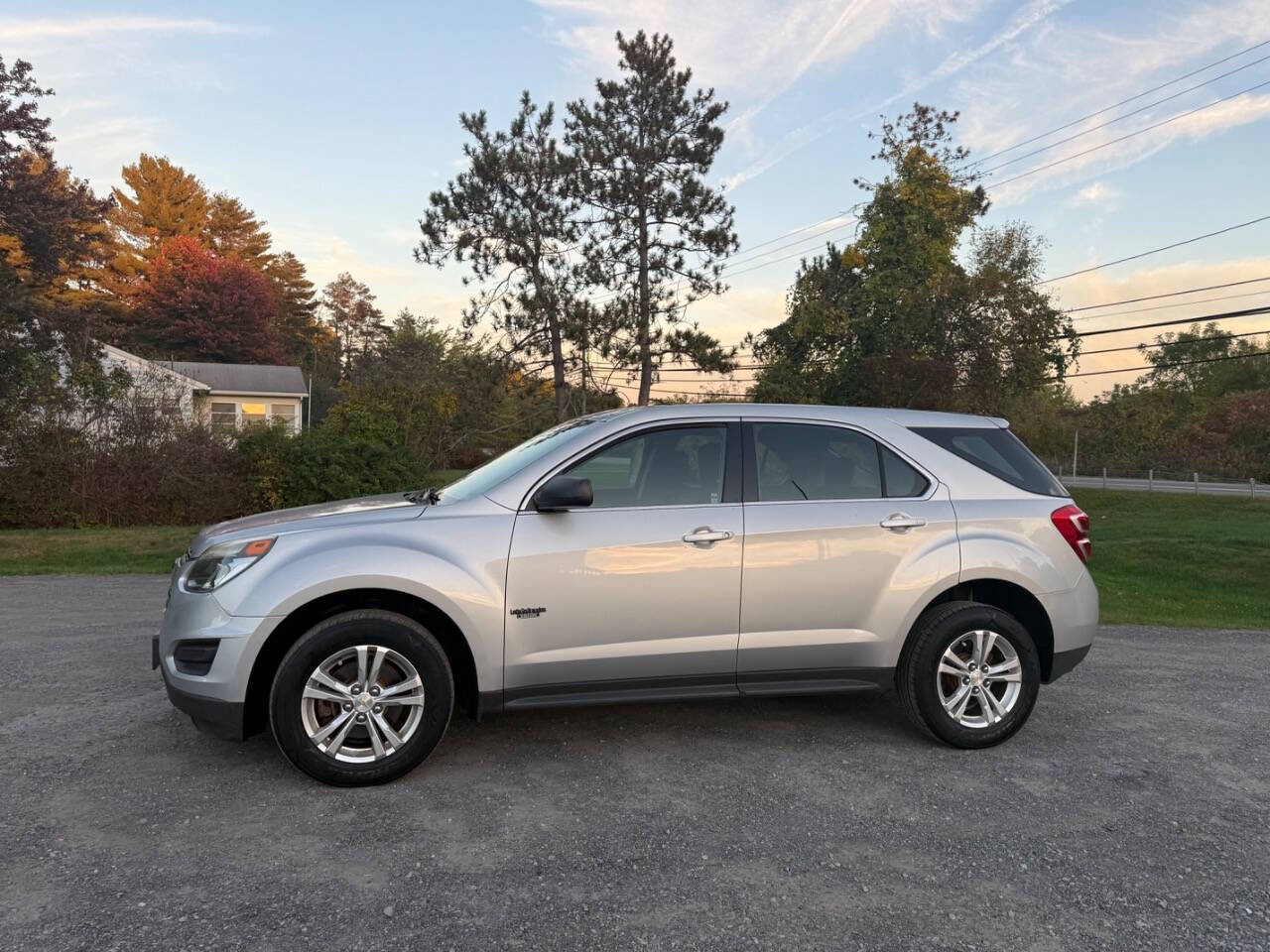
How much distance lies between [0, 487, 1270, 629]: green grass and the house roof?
49.3 feet

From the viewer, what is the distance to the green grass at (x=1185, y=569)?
1055 cm

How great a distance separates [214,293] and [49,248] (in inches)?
711

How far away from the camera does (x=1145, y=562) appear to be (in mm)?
15984

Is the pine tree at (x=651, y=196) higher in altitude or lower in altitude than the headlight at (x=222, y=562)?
higher

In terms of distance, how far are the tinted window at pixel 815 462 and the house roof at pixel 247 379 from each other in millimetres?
31600

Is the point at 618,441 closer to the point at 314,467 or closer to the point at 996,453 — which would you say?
the point at 996,453

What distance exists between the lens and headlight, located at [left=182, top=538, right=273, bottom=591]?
3.84 metres

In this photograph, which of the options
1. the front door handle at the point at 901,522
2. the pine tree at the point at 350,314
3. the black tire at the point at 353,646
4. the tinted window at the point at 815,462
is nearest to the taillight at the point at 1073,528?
the front door handle at the point at 901,522

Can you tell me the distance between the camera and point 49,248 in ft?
98.3

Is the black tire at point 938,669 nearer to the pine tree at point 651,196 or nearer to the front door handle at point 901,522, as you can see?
the front door handle at point 901,522

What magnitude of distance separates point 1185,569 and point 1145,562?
0.90 m

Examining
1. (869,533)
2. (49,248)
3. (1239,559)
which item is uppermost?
(49,248)

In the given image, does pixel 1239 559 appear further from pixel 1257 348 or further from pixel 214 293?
pixel 1257 348

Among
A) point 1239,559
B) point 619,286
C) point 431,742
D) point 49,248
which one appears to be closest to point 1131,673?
point 431,742
